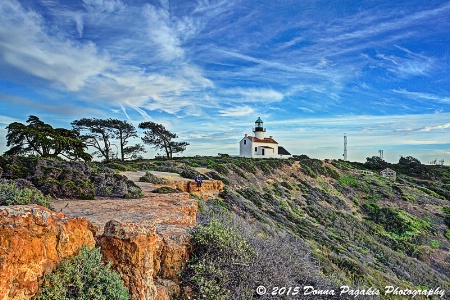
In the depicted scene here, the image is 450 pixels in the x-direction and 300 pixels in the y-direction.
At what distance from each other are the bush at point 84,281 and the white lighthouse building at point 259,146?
42.1 metres

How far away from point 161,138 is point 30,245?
125ft

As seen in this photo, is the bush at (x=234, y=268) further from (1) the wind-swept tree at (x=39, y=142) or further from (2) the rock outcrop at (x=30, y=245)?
(1) the wind-swept tree at (x=39, y=142)

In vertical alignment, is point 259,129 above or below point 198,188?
above

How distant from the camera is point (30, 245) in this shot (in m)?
3.01

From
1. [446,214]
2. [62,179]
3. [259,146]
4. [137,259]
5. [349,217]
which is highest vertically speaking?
[259,146]

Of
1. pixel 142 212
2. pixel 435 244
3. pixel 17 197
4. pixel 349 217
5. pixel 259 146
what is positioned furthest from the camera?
pixel 259 146

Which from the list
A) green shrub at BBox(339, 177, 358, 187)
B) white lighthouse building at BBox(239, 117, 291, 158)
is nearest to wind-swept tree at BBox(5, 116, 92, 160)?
green shrub at BBox(339, 177, 358, 187)

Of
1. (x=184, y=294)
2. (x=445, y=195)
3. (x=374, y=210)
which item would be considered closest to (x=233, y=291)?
(x=184, y=294)

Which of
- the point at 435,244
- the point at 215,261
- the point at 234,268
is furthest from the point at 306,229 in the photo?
the point at 215,261

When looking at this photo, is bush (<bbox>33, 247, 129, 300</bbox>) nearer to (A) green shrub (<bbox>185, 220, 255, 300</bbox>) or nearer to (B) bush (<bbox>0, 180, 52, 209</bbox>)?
(A) green shrub (<bbox>185, 220, 255, 300</bbox>)

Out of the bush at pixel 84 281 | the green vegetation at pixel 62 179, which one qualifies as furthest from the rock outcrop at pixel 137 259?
the green vegetation at pixel 62 179

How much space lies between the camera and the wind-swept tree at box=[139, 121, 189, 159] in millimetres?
39688

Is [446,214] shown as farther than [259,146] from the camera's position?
No

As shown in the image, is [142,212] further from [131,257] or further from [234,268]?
[234,268]
